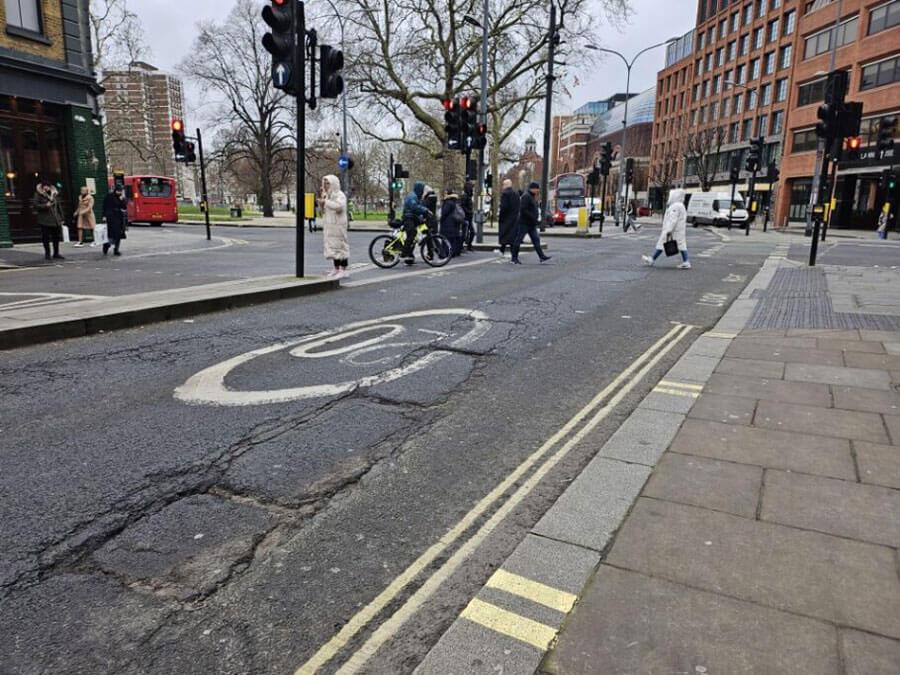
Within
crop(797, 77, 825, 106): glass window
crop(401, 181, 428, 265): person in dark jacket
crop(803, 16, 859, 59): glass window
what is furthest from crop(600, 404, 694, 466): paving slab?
crop(797, 77, 825, 106): glass window

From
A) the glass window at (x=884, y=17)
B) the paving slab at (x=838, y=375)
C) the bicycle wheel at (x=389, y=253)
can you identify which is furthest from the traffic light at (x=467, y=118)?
the glass window at (x=884, y=17)

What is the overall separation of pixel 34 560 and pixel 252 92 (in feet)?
169

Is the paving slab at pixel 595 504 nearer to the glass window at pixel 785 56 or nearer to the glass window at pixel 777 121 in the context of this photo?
the glass window at pixel 777 121

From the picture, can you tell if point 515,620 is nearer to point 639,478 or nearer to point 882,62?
point 639,478

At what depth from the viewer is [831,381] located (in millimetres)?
4883

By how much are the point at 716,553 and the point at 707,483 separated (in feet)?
2.19

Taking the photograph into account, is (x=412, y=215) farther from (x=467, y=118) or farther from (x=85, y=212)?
(x=85, y=212)

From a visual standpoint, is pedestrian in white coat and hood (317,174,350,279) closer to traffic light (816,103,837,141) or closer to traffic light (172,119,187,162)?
traffic light (816,103,837,141)

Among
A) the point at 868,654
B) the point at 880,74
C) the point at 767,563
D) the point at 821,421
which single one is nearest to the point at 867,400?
the point at 821,421

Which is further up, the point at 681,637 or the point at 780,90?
the point at 780,90

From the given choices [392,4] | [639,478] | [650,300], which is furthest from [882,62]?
[639,478]

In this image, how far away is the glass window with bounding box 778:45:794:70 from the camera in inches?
2320

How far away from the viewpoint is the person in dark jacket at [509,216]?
1509 centimetres

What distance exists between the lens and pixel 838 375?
5047 mm
